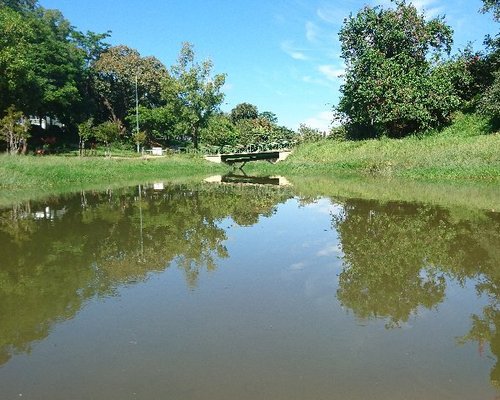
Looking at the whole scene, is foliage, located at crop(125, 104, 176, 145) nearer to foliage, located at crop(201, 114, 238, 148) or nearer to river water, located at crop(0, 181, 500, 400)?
foliage, located at crop(201, 114, 238, 148)

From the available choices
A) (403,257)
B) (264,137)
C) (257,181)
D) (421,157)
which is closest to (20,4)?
(264,137)

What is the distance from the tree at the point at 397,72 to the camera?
30000mm

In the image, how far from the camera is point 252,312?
4.67 m

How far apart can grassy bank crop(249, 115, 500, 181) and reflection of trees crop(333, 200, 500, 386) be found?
39.0 ft

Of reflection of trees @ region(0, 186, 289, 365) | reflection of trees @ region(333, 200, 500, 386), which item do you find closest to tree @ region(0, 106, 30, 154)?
reflection of trees @ region(0, 186, 289, 365)

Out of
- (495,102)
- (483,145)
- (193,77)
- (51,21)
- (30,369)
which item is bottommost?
(30,369)

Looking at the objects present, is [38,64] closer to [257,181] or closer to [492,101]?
[257,181]

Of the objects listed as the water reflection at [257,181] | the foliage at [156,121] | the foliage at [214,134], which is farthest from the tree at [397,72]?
the foliage at [156,121]

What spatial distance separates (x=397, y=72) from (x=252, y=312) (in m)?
30.1

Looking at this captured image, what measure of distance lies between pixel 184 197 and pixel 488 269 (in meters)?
11.9

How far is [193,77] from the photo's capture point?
134 ft

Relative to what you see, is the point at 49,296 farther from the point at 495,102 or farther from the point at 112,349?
the point at 495,102

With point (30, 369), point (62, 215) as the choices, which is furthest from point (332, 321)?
point (62, 215)

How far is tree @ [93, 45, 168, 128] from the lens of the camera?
48750 millimetres
